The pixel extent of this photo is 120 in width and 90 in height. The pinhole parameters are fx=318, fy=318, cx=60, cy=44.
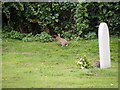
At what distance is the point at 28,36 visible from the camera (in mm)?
14578

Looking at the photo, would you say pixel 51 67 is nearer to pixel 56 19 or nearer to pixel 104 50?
pixel 104 50

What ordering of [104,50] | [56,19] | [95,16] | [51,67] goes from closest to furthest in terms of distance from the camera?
[104,50], [51,67], [95,16], [56,19]

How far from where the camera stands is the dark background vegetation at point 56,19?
14.4 meters

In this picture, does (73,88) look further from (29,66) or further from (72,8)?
(72,8)

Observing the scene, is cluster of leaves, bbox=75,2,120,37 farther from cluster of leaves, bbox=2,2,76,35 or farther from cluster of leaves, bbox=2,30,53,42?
cluster of leaves, bbox=2,30,53,42

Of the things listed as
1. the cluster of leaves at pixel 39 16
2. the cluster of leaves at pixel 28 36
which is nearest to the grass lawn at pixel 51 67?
the cluster of leaves at pixel 28 36

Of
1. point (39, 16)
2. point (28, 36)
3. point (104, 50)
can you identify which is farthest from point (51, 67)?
point (39, 16)

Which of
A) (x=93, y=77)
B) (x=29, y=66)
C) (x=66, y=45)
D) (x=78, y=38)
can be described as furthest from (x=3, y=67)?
(x=78, y=38)

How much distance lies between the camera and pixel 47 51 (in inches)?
488

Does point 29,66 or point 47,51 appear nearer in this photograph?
point 29,66

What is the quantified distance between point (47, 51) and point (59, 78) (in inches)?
166

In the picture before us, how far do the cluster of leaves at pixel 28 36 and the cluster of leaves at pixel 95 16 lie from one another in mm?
1535

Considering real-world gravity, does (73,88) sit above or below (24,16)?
below

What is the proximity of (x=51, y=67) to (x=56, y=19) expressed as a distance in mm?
5447
